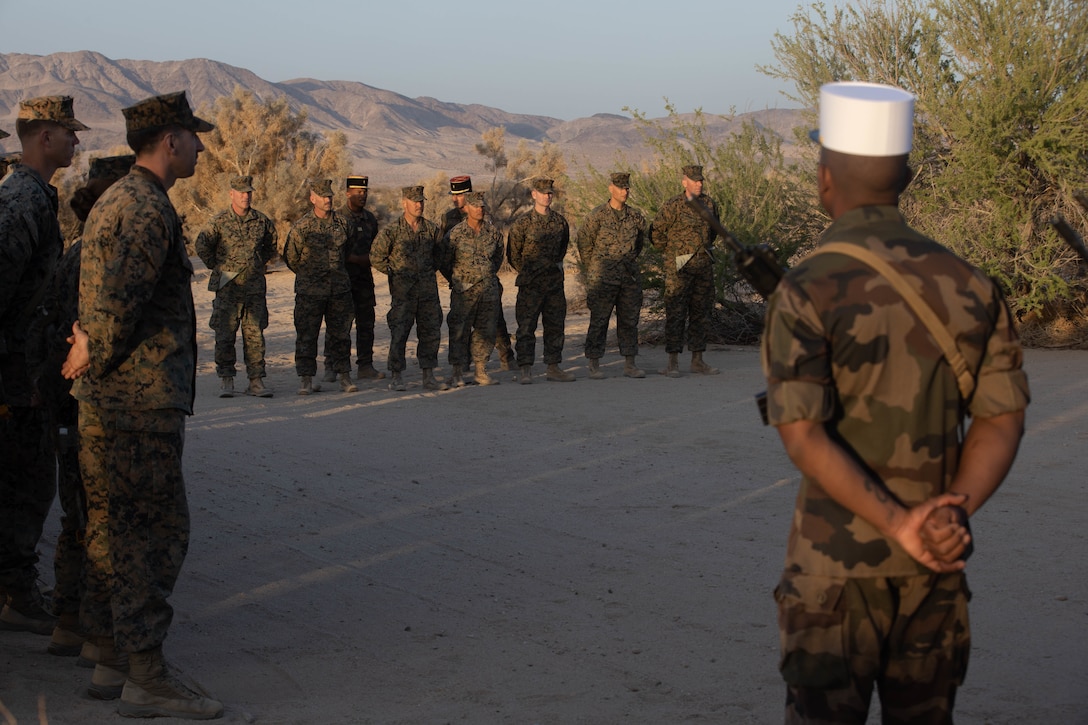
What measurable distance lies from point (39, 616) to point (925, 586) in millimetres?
4218

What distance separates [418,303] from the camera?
12.5m

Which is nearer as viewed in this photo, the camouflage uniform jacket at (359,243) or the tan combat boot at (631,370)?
the tan combat boot at (631,370)

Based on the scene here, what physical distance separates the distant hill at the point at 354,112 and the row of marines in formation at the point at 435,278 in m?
74.0

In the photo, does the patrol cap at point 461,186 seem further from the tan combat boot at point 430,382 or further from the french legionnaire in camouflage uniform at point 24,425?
the french legionnaire in camouflage uniform at point 24,425

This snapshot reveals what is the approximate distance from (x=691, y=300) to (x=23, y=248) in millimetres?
9084

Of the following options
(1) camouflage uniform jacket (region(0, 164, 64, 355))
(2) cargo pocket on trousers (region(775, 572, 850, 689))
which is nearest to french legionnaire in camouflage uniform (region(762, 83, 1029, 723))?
(2) cargo pocket on trousers (region(775, 572, 850, 689))

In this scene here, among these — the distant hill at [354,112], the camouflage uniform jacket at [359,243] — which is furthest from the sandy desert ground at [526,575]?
the distant hill at [354,112]

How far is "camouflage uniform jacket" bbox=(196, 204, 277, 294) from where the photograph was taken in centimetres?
1190

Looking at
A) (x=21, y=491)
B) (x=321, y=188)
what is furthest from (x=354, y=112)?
(x=21, y=491)

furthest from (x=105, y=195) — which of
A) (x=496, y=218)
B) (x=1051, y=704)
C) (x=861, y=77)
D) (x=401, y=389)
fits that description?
(x=496, y=218)

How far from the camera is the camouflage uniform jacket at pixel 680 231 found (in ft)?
42.0

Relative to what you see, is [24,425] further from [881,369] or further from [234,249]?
[234,249]

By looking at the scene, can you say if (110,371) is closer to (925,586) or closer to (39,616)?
(39,616)

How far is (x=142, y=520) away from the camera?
13.9 feet
